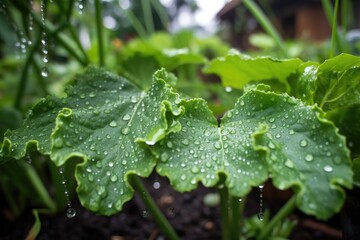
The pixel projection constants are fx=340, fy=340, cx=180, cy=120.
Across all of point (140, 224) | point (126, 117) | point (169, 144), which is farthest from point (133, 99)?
point (140, 224)

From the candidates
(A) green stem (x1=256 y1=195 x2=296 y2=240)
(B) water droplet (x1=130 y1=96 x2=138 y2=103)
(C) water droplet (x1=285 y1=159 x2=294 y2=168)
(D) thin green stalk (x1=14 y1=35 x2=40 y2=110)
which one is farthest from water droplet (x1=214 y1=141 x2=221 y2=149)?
(D) thin green stalk (x1=14 y1=35 x2=40 y2=110)

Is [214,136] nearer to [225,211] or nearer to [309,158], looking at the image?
[309,158]

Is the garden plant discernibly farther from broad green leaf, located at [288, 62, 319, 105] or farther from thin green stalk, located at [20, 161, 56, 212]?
thin green stalk, located at [20, 161, 56, 212]

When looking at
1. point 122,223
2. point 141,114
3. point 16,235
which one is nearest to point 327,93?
point 141,114

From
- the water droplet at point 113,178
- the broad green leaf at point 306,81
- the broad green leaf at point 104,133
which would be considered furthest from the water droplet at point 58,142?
the broad green leaf at point 306,81

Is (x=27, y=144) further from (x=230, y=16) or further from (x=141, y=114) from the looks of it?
(x=230, y=16)
